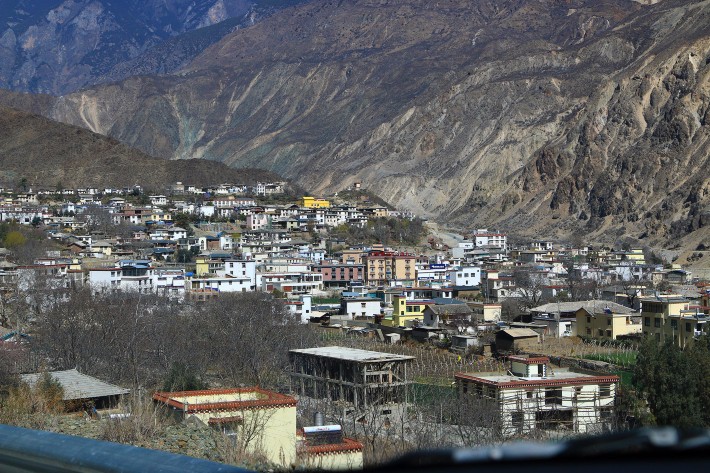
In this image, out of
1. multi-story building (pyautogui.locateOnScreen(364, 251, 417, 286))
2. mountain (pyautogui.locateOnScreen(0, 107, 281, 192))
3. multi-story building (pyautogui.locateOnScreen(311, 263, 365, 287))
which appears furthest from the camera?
mountain (pyautogui.locateOnScreen(0, 107, 281, 192))

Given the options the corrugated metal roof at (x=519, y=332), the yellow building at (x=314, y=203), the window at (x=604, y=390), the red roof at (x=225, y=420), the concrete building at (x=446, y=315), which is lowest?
the window at (x=604, y=390)

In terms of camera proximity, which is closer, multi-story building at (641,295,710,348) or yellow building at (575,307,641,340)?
multi-story building at (641,295,710,348)

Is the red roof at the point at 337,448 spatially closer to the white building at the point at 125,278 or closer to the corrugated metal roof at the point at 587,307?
the corrugated metal roof at the point at 587,307

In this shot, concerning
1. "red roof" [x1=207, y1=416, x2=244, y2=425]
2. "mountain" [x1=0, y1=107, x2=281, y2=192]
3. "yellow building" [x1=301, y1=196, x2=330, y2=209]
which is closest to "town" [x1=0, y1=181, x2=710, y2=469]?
"red roof" [x1=207, y1=416, x2=244, y2=425]

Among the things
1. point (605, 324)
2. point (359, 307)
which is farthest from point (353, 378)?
point (359, 307)

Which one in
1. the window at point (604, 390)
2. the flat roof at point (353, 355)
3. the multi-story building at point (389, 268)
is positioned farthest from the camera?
the multi-story building at point (389, 268)

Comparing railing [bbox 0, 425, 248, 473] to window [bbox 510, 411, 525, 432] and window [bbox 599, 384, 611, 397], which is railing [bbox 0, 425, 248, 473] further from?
window [bbox 599, 384, 611, 397]

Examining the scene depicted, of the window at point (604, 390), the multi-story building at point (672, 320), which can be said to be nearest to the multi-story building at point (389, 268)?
the multi-story building at point (672, 320)

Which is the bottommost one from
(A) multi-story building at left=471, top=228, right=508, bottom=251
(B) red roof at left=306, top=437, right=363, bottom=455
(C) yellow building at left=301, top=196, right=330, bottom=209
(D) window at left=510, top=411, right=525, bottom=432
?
(D) window at left=510, top=411, right=525, bottom=432

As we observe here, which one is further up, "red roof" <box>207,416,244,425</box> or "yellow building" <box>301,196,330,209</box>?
"yellow building" <box>301,196,330,209</box>
